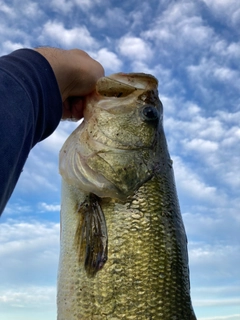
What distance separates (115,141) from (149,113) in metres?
0.44

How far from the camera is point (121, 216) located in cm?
298

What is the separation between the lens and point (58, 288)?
291 centimetres

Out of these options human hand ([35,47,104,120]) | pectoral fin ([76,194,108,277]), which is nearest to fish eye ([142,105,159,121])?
human hand ([35,47,104,120])

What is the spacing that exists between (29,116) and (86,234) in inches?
45.9

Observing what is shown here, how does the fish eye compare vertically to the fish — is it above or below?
above

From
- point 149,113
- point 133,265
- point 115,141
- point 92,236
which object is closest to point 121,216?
point 92,236

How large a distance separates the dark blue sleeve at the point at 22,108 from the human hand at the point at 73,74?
22cm

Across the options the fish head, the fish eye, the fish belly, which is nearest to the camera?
the fish belly

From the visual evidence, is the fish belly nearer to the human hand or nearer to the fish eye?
the fish eye

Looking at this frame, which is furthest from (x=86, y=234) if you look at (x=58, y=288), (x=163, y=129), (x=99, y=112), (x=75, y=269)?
(x=163, y=129)

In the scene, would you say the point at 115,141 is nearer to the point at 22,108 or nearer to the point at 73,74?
the point at 73,74

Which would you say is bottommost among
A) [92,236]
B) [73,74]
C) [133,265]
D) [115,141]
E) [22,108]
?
[133,265]

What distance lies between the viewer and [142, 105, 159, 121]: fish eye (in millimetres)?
3426

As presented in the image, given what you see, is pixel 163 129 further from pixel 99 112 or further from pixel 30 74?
pixel 30 74
